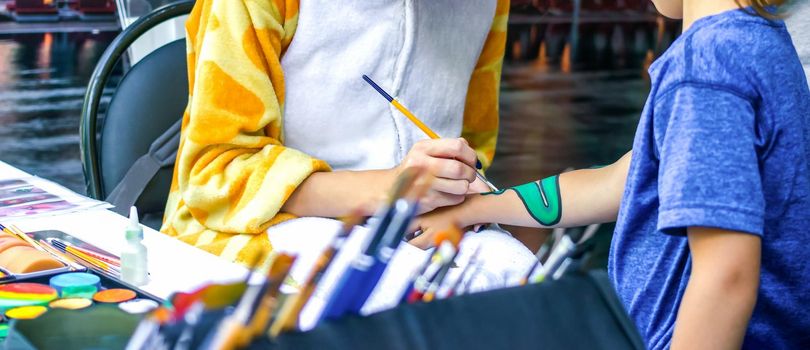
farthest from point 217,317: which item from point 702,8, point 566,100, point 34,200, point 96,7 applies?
point 96,7

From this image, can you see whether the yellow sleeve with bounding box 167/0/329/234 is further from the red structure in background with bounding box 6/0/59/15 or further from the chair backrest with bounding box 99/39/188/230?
the red structure in background with bounding box 6/0/59/15

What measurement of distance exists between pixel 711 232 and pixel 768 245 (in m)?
0.12

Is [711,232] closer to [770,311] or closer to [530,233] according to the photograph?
[770,311]

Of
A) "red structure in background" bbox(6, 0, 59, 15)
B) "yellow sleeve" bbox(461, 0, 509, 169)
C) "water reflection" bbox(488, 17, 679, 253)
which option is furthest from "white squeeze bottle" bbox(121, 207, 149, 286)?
"red structure in background" bbox(6, 0, 59, 15)

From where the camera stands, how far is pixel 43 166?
4.89 m

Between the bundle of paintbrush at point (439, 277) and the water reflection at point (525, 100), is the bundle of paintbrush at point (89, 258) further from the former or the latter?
the water reflection at point (525, 100)

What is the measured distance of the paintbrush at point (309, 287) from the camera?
1.73 ft

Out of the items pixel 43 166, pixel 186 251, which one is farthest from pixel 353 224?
pixel 43 166

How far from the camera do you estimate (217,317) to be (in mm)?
514

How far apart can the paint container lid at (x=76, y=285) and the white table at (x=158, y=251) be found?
0.07 metres

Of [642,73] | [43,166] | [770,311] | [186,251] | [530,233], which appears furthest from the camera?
[642,73]

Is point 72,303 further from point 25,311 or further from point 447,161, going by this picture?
point 447,161

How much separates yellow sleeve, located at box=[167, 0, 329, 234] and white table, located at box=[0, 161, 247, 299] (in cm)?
8

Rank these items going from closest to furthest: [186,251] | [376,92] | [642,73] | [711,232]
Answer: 1. [711,232]
2. [186,251]
3. [376,92]
4. [642,73]
